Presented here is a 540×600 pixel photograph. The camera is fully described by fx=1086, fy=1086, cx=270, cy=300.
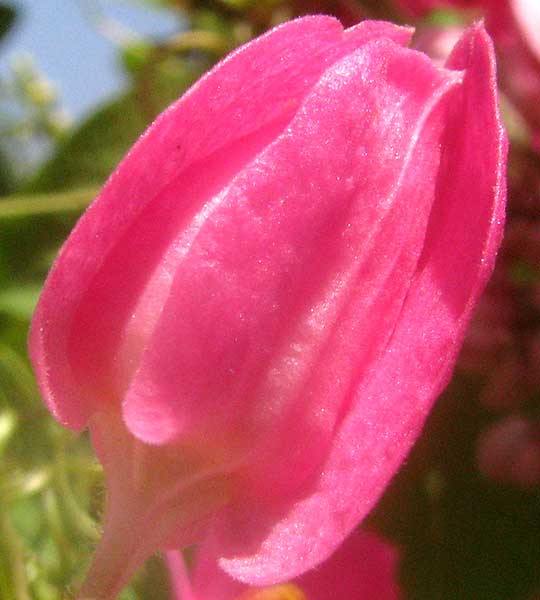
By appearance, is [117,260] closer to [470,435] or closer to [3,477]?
[3,477]

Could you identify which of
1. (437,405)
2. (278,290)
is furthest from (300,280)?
(437,405)

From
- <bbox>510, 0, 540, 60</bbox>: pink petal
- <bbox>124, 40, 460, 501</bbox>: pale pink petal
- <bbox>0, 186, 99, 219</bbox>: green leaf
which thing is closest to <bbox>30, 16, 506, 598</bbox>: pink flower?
<bbox>124, 40, 460, 501</bbox>: pale pink petal

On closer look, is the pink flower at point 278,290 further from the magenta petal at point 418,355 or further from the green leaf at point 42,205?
the green leaf at point 42,205

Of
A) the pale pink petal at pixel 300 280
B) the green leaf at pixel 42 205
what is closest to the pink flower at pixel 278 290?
the pale pink petal at pixel 300 280

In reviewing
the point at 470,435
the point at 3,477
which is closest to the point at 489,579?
the point at 470,435

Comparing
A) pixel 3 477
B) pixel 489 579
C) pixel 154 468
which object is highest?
pixel 154 468

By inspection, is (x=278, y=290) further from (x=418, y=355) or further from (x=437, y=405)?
(x=437, y=405)
